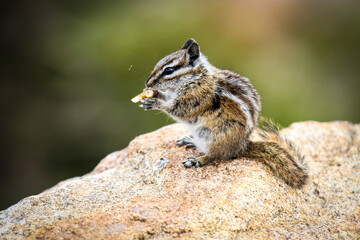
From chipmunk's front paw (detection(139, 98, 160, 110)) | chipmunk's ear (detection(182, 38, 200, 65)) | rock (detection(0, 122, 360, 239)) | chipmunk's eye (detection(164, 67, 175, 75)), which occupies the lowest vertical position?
rock (detection(0, 122, 360, 239))

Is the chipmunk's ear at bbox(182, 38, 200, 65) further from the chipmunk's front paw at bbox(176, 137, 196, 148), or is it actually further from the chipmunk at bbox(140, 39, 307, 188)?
the chipmunk's front paw at bbox(176, 137, 196, 148)

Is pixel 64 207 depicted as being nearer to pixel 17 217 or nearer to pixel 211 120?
pixel 17 217

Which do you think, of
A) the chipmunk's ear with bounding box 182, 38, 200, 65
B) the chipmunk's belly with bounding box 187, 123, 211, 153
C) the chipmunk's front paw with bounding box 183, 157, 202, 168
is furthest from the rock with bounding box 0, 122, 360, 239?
the chipmunk's ear with bounding box 182, 38, 200, 65

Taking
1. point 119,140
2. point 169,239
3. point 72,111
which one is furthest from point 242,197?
point 72,111

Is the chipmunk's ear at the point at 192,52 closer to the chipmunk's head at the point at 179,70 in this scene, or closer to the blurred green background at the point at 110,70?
the chipmunk's head at the point at 179,70

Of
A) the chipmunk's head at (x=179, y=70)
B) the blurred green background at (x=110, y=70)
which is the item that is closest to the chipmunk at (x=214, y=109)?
the chipmunk's head at (x=179, y=70)

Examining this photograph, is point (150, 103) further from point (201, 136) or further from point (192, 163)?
point (192, 163)
